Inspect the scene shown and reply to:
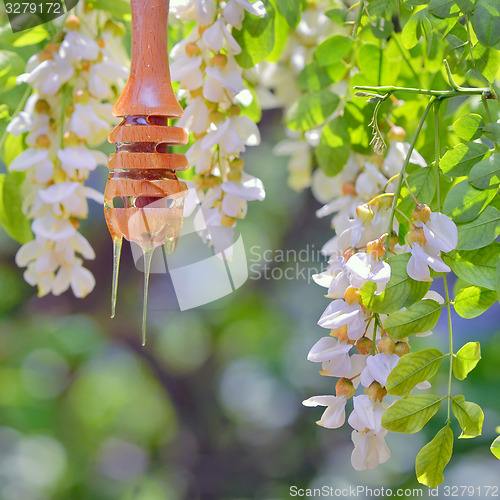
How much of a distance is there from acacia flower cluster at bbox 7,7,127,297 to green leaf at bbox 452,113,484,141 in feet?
0.72

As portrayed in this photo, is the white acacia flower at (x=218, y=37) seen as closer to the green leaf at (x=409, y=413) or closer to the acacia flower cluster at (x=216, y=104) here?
the acacia flower cluster at (x=216, y=104)

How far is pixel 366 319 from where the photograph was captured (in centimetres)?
30

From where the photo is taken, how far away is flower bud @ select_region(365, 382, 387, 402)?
297 mm

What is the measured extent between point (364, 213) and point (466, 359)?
8 centimetres

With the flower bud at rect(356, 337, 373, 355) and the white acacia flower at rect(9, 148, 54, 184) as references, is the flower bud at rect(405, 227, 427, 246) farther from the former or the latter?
the white acacia flower at rect(9, 148, 54, 184)

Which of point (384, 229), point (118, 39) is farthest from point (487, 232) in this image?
point (118, 39)

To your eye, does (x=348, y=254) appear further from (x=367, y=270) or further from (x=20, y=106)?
(x=20, y=106)

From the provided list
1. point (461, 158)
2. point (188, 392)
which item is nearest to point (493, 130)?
point (461, 158)

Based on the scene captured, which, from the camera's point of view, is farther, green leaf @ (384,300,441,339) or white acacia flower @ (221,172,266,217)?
white acacia flower @ (221,172,266,217)

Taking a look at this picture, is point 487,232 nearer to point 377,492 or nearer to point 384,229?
point 384,229

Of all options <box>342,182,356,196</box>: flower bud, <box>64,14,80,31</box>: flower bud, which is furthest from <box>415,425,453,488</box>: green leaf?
<box>64,14,80,31</box>: flower bud

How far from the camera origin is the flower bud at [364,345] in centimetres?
31

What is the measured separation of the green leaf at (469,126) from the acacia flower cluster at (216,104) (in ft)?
0.39

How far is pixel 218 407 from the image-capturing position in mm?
1299
